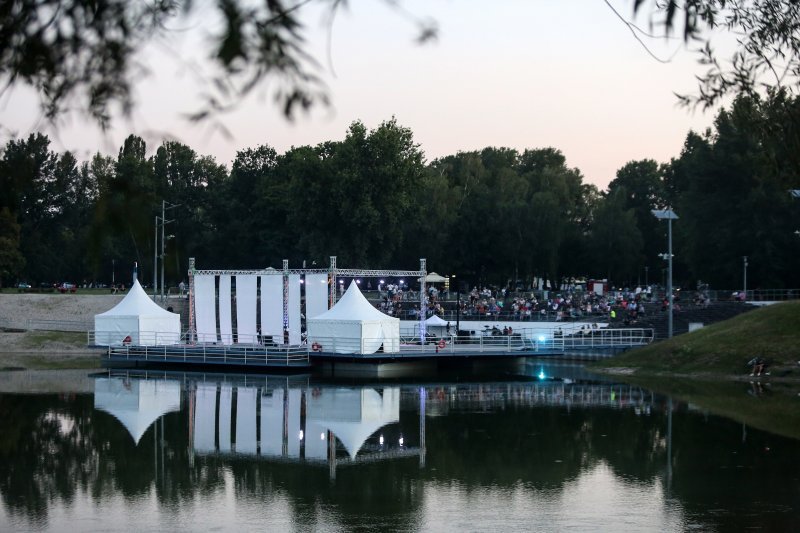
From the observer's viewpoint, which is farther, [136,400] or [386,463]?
[136,400]

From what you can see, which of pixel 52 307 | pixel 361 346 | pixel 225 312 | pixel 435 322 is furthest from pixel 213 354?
pixel 52 307

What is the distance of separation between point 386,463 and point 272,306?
77.5ft

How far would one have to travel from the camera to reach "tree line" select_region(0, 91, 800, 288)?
206 feet

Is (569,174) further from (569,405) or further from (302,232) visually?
(569,405)

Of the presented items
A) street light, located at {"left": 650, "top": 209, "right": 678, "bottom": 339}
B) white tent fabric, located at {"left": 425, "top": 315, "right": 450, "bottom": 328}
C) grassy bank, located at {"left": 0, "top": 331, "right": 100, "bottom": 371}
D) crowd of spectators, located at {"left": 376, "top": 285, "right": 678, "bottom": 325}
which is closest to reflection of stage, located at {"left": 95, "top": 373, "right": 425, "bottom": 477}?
grassy bank, located at {"left": 0, "top": 331, "right": 100, "bottom": 371}

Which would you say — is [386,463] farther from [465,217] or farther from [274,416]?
[465,217]

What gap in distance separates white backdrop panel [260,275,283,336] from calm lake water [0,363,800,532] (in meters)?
8.91

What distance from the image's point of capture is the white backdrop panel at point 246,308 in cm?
→ 4656

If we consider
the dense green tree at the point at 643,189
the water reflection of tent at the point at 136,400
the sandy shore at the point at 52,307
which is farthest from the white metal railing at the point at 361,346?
the dense green tree at the point at 643,189

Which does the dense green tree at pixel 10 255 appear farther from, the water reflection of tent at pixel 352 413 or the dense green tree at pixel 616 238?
the dense green tree at pixel 616 238

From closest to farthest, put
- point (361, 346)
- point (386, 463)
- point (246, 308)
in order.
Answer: point (386, 463) < point (361, 346) < point (246, 308)

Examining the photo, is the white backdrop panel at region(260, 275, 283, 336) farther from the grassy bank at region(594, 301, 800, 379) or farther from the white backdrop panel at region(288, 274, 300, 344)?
the grassy bank at region(594, 301, 800, 379)

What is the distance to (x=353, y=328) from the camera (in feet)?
143

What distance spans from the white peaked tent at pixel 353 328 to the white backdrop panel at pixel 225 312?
466 centimetres
